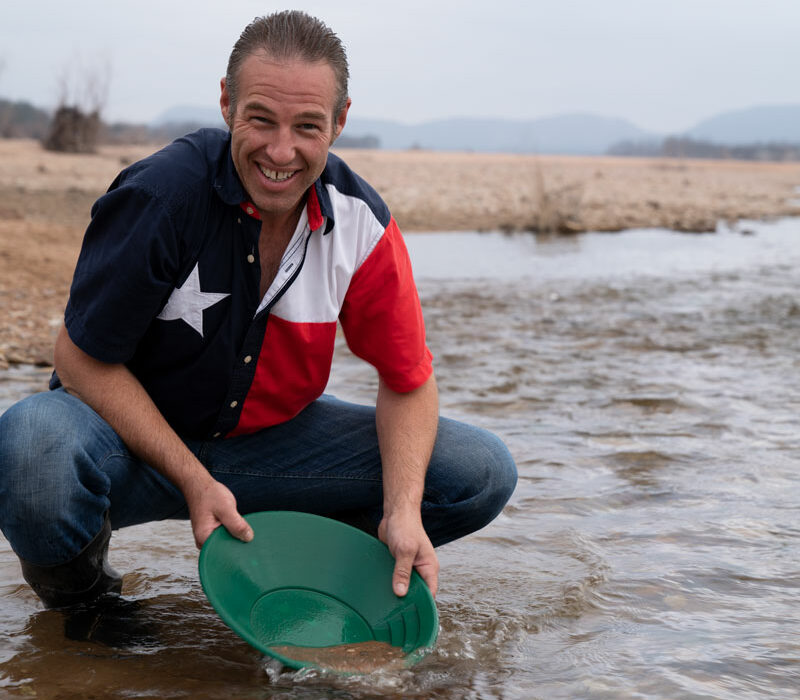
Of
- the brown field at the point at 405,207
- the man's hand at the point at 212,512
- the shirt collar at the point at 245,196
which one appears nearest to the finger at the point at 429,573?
the man's hand at the point at 212,512

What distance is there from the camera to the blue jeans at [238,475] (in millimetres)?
2023

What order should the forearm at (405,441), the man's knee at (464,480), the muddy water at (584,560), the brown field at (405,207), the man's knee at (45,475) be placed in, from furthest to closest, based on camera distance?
1. the brown field at (405,207)
2. the man's knee at (464,480)
3. the forearm at (405,441)
4. the muddy water at (584,560)
5. the man's knee at (45,475)

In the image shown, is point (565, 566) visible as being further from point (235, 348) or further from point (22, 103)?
point (22, 103)

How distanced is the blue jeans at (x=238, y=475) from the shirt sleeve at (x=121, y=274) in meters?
0.18

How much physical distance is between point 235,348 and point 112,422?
0.31 m

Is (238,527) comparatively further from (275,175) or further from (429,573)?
(275,175)

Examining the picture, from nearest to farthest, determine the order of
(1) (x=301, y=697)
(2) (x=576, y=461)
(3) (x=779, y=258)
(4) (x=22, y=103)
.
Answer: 1. (1) (x=301, y=697)
2. (2) (x=576, y=461)
3. (3) (x=779, y=258)
4. (4) (x=22, y=103)

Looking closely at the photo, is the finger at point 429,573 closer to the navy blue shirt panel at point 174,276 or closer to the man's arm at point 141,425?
the man's arm at point 141,425

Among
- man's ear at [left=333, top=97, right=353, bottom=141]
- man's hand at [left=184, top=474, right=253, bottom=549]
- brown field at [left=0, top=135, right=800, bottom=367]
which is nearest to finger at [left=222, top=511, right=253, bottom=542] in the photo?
man's hand at [left=184, top=474, right=253, bottom=549]

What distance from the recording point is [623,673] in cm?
218

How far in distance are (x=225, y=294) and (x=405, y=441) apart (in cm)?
55

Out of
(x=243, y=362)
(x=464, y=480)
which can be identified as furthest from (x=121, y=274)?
(x=464, y=480)

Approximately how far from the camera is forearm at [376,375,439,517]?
2.29 m

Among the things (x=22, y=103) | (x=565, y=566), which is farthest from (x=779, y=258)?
(x=22, y=103)
